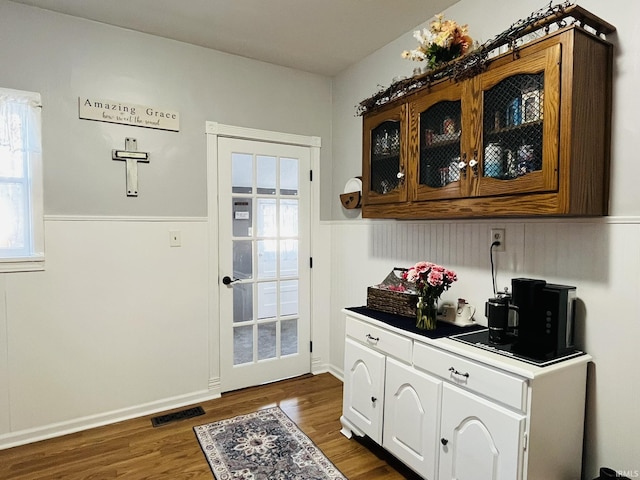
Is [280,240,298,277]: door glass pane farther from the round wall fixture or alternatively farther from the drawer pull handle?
the drawer pull handle

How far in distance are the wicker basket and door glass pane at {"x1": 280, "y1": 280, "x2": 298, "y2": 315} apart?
3.32ft

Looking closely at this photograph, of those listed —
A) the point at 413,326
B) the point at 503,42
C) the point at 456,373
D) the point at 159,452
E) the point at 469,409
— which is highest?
the point at 503,42

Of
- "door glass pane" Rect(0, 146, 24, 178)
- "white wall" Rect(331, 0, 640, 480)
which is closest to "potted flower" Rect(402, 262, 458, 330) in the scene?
"white wall" Rect(331, 0, 640, 480)

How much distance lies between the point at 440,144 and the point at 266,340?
2.15 m

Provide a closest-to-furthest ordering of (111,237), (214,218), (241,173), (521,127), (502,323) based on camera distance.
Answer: (521,127) → (502,323) → (111,237) → (214,218) → (241,173)

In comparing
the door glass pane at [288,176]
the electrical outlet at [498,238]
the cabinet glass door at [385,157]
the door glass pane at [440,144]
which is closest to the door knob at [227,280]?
the door glass pane at [288,176]

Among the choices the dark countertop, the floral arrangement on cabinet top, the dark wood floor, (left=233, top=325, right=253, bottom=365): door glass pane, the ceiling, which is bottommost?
the dark wood floor

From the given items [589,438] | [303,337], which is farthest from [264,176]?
[589,438]

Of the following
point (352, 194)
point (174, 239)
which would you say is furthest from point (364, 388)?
point (174, 239)

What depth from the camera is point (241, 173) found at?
3041 millimetres

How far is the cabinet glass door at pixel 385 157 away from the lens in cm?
222

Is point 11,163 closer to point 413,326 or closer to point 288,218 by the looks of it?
point 288,218

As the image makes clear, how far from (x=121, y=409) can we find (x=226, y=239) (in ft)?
4.64

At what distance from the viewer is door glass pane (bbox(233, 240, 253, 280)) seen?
3053 mm
